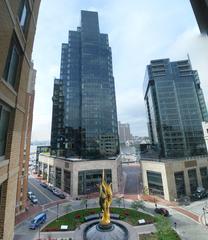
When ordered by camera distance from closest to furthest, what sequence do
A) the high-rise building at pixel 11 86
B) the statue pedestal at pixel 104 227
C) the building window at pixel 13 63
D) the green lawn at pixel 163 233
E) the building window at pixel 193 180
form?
the high-rise building at pixel 11 86, the building window at pixel 13 63, the green lawn at pixel 163 233, the statue pedestal at pixel 104 227, the building window at pixel 193 180

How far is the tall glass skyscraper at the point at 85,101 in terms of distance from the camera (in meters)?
66.6

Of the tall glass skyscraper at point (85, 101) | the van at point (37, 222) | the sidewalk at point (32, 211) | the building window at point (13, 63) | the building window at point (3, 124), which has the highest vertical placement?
the tall glass skyscraper at point (85, 101)

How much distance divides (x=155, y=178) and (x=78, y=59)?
59150 millimetres

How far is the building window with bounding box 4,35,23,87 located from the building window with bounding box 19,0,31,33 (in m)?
1.32

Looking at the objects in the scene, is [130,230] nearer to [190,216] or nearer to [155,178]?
[190,216]

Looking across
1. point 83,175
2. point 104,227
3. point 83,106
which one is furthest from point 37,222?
point 83,106

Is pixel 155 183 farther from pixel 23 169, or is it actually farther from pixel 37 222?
pixel 23 169

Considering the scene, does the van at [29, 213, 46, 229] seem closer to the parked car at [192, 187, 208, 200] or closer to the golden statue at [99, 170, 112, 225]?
the golden statue at [99, 170, 112, 225]

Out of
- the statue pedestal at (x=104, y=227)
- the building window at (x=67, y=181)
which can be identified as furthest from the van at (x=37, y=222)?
the building window at (x=67, y=181)

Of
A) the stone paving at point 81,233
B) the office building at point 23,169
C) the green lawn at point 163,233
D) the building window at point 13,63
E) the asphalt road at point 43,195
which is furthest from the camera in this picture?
the asphalt road at point 43,195

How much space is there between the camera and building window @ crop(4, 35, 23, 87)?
6.26 m

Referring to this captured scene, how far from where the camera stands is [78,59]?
76188 millimetres

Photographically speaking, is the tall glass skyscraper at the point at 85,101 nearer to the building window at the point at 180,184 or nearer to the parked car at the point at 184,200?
the building window at the point at 180,184

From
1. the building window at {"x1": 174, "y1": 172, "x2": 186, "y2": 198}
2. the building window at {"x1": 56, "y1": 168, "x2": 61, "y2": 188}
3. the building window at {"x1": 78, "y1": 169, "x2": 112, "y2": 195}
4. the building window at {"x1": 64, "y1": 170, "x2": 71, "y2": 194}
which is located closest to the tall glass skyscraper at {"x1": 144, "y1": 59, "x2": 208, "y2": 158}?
the building window at {"x1": 174, "y1": 172, "x2": 186, "y2": 198}
